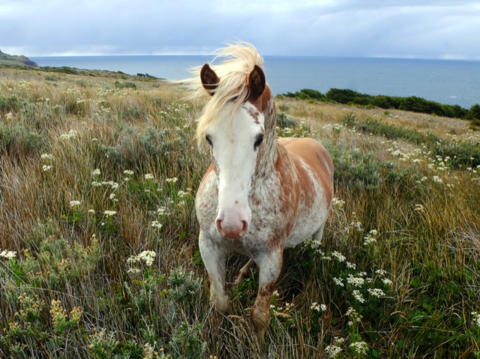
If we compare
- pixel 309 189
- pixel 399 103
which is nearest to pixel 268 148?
pixel 309 189

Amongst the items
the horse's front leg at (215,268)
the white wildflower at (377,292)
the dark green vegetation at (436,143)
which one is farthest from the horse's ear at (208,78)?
the dark green vegetation at (436,143)

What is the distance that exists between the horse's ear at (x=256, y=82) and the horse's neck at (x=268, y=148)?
A: 18 cm

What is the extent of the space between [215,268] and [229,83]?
1192 millimetres

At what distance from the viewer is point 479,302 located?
2293 mm

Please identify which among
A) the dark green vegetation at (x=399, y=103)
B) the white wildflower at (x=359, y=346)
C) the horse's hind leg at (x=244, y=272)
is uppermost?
the dark green vegetation at (x=399, y=103)

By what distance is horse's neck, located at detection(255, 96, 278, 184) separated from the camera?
1.69m

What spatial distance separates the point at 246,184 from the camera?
55.9 inches

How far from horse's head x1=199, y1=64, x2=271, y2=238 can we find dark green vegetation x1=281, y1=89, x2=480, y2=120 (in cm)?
2806

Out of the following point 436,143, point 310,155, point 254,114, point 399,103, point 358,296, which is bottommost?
point 358,296

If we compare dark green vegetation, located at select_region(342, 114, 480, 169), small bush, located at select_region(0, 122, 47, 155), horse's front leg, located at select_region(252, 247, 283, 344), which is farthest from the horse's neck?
dark green vegetation, located at select_region(342, 114, 480, 169)

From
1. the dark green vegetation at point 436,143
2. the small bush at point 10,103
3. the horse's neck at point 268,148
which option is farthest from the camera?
the dark green vegetation at point 436,143

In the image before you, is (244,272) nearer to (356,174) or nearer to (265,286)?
(265,286)

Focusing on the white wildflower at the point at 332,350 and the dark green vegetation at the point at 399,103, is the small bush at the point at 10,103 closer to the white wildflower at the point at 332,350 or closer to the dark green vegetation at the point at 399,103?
the white wildflower at the point at 332,350

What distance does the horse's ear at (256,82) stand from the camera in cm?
150
